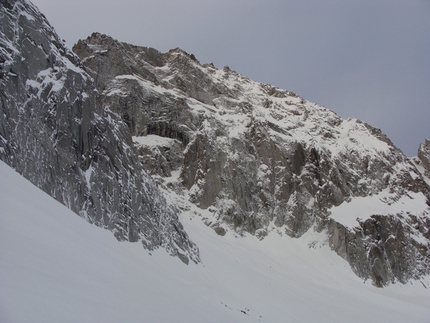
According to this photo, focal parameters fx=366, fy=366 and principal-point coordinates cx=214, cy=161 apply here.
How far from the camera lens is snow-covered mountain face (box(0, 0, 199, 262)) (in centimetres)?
2448

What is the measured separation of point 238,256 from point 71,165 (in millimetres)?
27953

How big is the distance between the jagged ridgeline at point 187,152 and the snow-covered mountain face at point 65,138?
104 millimetres

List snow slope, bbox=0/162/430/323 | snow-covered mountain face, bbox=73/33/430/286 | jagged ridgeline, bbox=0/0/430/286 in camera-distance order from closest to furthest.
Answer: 1. snow slope, bbox=0/162/430/323
2. jagged ridgeline, bbox=0/0/430/286
3. snow-covered mountain face, bbox=73/33/430/286

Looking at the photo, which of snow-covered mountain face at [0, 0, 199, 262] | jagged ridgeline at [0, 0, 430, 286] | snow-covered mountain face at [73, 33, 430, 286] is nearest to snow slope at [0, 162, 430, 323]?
snow-covered mountain face at [0, 0, 199, 262]

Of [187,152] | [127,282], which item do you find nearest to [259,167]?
[187,152]

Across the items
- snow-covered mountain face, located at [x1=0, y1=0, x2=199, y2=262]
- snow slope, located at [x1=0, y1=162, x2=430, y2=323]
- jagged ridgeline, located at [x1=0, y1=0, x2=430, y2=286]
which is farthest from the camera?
Answer: jagged ridgeline, located at [x1=0, y1=0, x2=430, y2=286]

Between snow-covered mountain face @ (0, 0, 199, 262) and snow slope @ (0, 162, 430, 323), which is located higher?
snow-covered mountain face @ (0, 0, 199, 262)

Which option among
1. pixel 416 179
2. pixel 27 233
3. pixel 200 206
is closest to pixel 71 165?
pixel 27 233

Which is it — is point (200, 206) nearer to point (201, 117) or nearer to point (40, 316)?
point (201, 117)

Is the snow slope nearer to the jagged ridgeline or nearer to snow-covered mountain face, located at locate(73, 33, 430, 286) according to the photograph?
the jagged ridgeline

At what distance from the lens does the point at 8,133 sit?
22.9 metres

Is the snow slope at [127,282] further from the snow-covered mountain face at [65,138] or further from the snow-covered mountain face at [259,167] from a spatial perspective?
the snow-covered mountain face at [259,167]

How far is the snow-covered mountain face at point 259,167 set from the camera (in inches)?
2467

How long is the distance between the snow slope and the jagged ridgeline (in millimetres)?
4677
